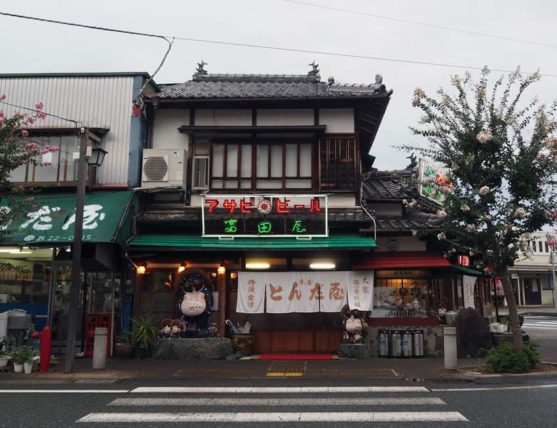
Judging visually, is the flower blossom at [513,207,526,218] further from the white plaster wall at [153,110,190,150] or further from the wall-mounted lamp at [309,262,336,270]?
the white plaster wall at [153,110,190,150]

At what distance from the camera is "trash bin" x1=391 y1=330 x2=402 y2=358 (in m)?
15.2

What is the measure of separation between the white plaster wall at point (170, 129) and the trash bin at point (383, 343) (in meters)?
8.71

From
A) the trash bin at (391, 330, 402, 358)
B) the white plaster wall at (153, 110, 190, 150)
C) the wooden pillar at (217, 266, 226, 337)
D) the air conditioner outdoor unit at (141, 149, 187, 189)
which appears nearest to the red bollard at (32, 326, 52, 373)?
the wooden pillar at (217, 266, 226, 337)

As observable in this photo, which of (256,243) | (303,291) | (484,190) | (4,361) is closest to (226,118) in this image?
(256,243)

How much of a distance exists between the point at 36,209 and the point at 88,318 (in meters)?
3.76

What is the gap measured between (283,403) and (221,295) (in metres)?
7.47

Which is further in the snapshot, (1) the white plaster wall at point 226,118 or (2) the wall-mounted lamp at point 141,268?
(1) the white plaster wall at point 226,118

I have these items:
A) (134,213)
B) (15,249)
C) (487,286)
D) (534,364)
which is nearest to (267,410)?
(534,364)

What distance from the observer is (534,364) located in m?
12.5

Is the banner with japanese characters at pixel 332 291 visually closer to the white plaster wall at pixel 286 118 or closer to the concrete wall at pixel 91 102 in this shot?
the white plaster wall at pixel 286 118

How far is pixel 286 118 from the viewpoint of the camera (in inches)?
664

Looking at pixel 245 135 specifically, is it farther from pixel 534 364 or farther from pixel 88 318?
pixel 534 364

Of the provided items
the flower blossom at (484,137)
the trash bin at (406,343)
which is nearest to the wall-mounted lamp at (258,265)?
the trash bin at (406,343)

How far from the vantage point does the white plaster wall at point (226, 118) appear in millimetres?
16969
